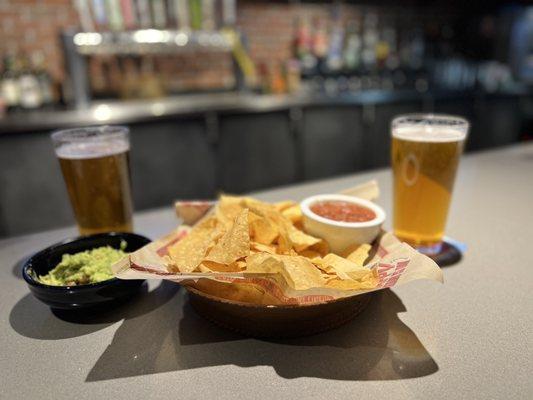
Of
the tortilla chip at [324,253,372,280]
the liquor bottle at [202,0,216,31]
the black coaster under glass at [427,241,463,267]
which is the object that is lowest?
the black coaster under glass at [427,241,463,267]

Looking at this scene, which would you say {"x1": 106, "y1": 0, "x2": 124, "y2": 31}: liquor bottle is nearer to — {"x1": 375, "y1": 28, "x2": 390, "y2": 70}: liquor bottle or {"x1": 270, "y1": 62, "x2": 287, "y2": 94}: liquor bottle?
{"x1": 270, "y1": 62, "x2": 287, "y2": 94}: liquor bottle

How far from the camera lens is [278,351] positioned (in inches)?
27.5

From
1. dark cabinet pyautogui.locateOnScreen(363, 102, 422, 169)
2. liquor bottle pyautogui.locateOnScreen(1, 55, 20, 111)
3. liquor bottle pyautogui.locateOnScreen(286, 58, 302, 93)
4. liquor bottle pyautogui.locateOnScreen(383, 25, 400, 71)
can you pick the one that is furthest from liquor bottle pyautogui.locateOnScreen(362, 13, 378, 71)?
liquor bottle pyautogui.locateOnScreen(1, 55, 20, 111)

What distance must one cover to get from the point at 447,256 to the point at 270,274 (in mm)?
547

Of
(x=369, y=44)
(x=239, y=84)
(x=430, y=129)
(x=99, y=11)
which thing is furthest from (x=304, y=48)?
(x=430, y=129)

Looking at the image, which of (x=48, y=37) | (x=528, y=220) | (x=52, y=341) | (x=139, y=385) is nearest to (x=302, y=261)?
(x=139, y=385)

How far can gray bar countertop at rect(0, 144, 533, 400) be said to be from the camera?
24.4 inches

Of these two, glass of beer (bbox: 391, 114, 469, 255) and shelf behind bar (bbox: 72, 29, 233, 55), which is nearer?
glass of beer (bbox: 391, 114, 469, 255)

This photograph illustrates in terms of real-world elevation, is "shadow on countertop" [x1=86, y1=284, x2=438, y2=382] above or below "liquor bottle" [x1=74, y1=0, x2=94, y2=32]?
below

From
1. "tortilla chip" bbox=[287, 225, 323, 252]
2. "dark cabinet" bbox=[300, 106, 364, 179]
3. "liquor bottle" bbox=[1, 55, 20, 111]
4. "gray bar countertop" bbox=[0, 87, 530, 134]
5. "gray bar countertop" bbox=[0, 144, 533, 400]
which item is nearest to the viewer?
"gray bar countertop" bbox=[0, 144, 533, 400]

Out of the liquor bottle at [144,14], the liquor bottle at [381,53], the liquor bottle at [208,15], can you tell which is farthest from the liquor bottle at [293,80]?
the liquor bottle at [144,14]

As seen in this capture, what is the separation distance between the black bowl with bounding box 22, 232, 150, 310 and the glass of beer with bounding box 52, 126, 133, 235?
0.49 ft

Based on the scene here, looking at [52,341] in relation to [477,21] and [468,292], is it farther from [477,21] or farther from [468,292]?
[477,21]

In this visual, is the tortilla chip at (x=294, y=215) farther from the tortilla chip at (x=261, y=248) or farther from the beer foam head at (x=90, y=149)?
the beer foam head at (x=90, y=149)
